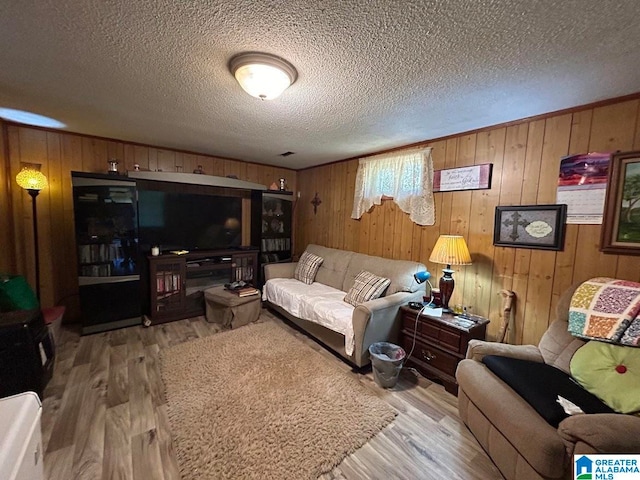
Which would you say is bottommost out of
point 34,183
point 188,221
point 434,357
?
point 434,357

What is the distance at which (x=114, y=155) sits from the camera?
3279 mm

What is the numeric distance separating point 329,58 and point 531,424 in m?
2.16

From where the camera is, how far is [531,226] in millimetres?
2174

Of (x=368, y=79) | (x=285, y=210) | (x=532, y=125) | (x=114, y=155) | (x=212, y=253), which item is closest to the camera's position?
(x=368, y=79)

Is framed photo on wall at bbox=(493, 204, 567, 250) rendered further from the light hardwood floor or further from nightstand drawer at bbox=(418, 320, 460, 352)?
the light hardwood floor

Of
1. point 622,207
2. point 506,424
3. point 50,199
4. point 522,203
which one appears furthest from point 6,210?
point 622,207

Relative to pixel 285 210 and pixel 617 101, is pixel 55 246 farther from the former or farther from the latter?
pixel 617 101

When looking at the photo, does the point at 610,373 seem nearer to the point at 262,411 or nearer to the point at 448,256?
the point at 448,256

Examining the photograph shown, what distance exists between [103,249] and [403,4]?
3.65m

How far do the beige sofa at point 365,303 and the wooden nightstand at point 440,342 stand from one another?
0.69 ft

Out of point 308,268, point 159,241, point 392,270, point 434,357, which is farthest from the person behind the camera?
point 308,268

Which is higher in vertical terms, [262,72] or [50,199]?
[262,72]

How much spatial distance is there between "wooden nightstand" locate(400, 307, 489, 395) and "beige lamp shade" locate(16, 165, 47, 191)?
3.90 metres

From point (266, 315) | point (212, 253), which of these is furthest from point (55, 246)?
point (266, 315)
